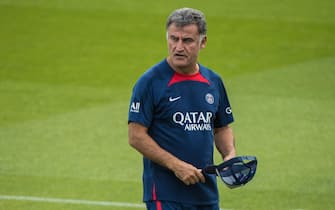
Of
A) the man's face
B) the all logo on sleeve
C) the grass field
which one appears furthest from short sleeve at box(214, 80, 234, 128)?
the grass field

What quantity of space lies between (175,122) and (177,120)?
23 millimetres

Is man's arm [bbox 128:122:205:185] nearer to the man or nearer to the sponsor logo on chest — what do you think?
the man

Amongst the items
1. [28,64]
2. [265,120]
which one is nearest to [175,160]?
[265,120]

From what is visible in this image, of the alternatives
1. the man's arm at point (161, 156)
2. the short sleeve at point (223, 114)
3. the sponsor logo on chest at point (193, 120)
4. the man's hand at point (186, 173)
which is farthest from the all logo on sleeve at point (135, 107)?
the short sleeve at point (223, 114)

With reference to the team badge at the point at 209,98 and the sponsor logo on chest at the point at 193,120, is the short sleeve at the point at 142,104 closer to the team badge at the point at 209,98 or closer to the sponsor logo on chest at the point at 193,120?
the sponsor logo on chest at the point at 193,120

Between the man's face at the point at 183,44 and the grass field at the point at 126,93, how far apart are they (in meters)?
3.97

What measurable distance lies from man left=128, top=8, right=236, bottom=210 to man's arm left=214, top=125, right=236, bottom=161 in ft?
0.80

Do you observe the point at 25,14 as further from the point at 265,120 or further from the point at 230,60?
the point at 265,120

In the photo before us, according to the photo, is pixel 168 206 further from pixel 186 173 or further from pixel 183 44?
pixel 183 44

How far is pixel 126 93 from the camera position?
56.3ft

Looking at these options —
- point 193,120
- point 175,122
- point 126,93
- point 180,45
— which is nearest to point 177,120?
point 175,122

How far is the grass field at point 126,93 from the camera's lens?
12344 millimetres

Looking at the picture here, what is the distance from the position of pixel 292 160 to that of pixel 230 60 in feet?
20.5

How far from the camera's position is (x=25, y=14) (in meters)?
22.8
